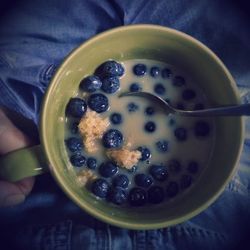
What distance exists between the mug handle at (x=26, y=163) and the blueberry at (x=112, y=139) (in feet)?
0.32

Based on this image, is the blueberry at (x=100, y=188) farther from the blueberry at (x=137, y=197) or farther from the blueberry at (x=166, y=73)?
the blueberry at (x=166, y=73)

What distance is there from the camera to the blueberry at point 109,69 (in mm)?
604

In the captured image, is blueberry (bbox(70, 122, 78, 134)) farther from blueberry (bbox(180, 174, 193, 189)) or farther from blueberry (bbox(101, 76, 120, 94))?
blueberry (bbox(180, 174, 193, 189))

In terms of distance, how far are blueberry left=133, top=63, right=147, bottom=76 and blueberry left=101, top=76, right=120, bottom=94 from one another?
0.11ft

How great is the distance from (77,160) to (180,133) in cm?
15

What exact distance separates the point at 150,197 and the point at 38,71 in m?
0.29

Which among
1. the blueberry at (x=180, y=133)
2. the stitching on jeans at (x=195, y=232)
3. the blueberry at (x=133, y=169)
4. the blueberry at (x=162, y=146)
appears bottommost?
the stitching on jeans at (x=195, y=232)

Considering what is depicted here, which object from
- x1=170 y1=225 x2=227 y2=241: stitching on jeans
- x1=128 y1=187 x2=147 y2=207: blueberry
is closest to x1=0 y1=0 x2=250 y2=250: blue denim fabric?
x1=170 y1=225 x2=227 y2=241: stitching on jeans

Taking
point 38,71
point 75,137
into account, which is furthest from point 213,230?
point 38,71

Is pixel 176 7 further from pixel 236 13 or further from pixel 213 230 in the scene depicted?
pixel 213 230

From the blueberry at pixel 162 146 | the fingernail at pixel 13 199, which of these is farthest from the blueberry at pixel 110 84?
the fingernail at pixel 13 199

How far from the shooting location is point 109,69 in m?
0.60

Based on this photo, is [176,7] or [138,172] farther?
[176,7]

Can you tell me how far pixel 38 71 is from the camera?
2.33ft
